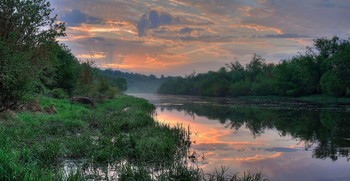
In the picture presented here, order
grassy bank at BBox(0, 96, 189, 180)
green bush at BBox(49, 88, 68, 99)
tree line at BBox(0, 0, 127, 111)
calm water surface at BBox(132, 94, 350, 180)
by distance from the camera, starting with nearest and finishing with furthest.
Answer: grassy bank at BBox(0, 96, 189, 180) < calm water surface at BBox(132, 94, 350, 180) < tree line at BBox(0, 0, 127, 111) < green bush at BBox(49, 88, 68, 99)

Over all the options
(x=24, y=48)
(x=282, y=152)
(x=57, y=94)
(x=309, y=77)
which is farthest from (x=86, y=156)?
(x=309, y=77)

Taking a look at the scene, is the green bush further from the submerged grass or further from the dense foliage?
the dense foliage

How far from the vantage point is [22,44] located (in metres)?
30.1

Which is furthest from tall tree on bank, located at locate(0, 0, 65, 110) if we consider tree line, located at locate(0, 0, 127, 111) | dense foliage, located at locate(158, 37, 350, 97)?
dense foliage, located at locate(158, 37, 350, 97)

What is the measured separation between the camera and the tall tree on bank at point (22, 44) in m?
21.4

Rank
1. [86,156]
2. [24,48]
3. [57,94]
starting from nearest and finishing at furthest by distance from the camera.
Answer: [86,156], [24,48], [57,94]

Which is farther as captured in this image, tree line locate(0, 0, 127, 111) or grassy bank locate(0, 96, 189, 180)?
tree line locate(0, 0, 127, 111)

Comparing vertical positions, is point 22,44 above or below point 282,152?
above

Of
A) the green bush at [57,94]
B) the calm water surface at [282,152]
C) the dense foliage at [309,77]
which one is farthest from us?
the dense foliage at [309,77]

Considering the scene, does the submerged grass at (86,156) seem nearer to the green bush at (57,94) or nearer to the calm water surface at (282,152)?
the calm water surface at (282,152)

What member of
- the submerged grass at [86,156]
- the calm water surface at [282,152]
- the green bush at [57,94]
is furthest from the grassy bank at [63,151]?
the green bush at [57,94]

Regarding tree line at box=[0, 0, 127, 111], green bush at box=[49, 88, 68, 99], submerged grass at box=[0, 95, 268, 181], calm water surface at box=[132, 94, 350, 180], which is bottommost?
calm water surface at box=[132, 94, 350, 180]

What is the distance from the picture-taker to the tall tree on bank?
70.3 ft

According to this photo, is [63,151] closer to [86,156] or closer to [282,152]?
[86,156]
